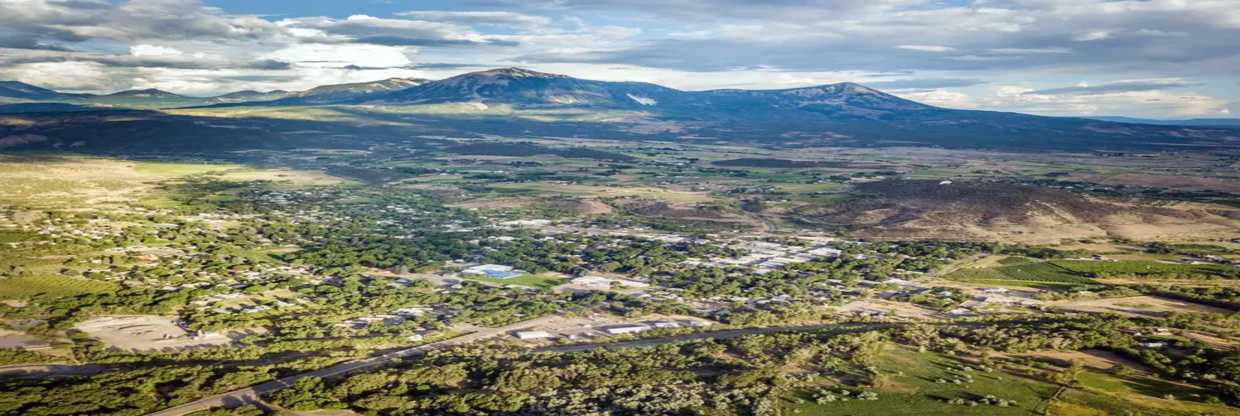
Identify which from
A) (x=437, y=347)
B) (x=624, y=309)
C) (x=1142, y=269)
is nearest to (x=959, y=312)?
(x=624, y=309)

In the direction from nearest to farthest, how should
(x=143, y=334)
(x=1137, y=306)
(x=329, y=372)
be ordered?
(x=329, y=372) → (x=143, y=334) → (x=1137, y=306)

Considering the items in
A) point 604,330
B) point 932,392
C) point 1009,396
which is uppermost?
point 1009,396

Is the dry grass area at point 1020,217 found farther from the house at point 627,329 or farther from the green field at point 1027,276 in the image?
the house at point 627,329

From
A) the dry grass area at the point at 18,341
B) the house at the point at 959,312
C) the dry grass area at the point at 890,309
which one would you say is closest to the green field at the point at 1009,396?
the dry grass area at the point at 890,309

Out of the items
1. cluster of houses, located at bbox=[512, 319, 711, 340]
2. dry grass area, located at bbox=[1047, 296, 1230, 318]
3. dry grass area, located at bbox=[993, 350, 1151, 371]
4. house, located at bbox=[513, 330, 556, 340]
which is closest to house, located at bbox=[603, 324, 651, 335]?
cluster of houses, located at bbox=[512, 319, 711, 340]

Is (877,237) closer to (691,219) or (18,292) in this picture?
(691,219)

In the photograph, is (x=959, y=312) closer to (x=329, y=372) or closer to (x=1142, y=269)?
(x=1142, y=269)

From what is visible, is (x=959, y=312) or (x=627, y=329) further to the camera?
(x=959, y=312)

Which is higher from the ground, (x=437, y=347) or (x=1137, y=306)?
(x=1137, y=306)
